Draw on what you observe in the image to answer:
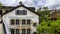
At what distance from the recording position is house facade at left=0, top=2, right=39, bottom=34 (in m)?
42.8

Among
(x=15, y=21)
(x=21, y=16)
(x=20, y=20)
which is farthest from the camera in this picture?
(x=21, y=16)

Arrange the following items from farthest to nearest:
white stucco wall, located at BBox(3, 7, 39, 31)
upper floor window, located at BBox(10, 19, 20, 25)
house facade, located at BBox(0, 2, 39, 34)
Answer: white stucco wall, located at BBox(3, 7, 39, 31), house facade, located at BBox(0, 2, 39, 34), upper floor window, located at BBox(10, 19, 20, 25)

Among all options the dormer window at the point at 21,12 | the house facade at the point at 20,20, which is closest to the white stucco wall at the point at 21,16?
the house facade at the point at 20,20

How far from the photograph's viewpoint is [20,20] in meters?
43.0

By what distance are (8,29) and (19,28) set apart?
211cm

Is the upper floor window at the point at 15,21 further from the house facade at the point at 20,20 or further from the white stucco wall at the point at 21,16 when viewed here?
the white stucco wall at the point at 21,16

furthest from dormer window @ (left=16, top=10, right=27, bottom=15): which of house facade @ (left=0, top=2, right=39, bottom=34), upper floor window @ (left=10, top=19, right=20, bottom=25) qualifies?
upper floor window @ (left=10, top=19, right=20, bottom=25)

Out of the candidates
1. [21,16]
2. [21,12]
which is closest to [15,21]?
[21,16]

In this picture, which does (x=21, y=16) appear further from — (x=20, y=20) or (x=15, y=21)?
(x=15, y=21)

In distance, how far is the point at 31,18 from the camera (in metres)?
43.4

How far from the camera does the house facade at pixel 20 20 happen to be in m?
42.8

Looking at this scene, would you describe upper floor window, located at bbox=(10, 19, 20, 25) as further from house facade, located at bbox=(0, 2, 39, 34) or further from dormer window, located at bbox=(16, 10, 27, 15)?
dormer window, located at bbox=(16, 10, 27, 15)

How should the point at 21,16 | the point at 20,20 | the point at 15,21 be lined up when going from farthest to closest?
the point at 21,16
the point at 20,20
the point at 15,21

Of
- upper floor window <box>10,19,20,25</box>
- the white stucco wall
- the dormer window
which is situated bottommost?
upper floor window <box>10,19,20,25</box>
